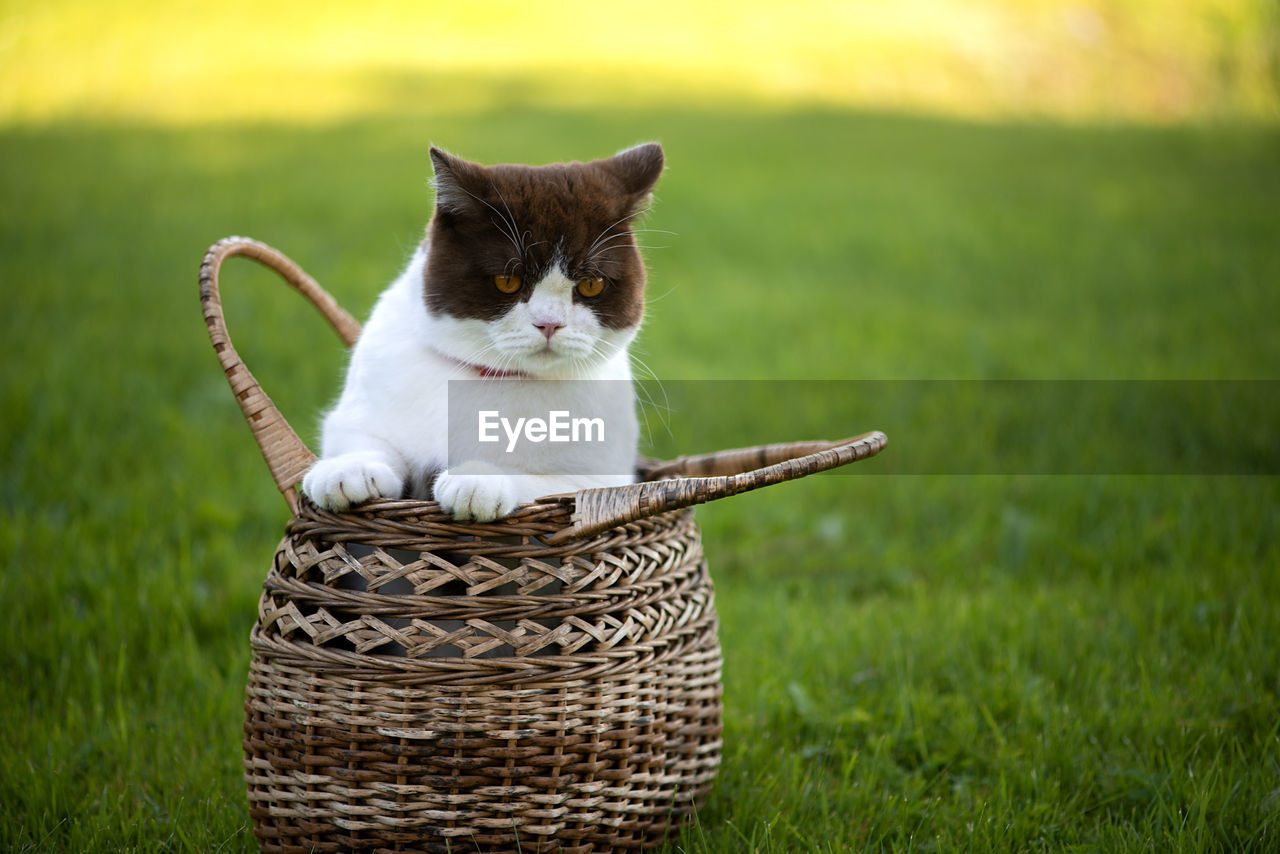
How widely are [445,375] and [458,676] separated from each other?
0.60m

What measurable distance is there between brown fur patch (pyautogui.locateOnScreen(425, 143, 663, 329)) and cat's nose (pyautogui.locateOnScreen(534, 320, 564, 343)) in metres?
0.07

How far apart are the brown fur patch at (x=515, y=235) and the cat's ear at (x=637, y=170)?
7cm

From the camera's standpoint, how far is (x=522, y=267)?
6.20 ft

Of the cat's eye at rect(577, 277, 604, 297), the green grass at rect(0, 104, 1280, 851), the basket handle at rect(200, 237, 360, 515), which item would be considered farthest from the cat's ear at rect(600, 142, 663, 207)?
the green grass at rect(0, 104, 1280, 851)

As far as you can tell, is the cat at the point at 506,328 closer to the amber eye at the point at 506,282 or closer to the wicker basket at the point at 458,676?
the amber eye at the point at 506,282

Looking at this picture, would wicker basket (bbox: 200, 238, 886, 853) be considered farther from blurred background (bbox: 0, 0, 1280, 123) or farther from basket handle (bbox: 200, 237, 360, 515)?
blurred background (bbox: 0, 0, 1280, 123)

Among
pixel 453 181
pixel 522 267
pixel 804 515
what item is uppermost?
pixel 453 181

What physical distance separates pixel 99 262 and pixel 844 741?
506 centimetres

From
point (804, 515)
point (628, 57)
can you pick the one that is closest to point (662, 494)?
point (804, 515)

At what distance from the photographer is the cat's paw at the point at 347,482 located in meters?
1.72

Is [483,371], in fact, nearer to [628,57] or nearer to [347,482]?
[347,482]

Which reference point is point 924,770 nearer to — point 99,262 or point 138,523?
point 138,523

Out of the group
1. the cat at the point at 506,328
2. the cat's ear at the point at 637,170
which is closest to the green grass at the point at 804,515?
the cat at the point at 506,328

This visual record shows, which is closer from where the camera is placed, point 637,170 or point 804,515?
point 637,170
